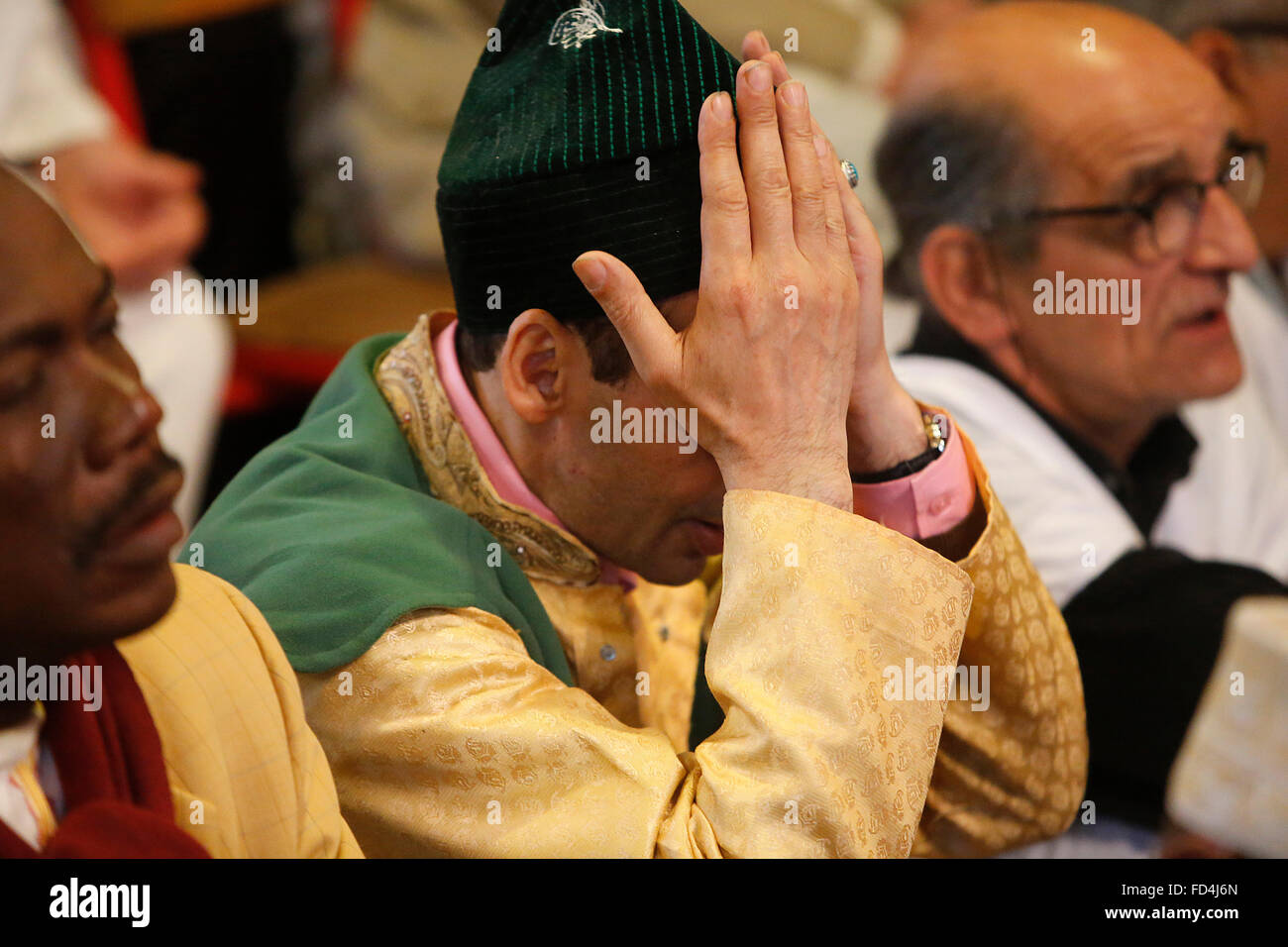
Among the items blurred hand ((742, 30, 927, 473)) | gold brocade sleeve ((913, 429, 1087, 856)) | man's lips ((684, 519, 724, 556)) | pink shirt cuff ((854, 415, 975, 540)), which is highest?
blurred hand ((742, 30, 927, 473))

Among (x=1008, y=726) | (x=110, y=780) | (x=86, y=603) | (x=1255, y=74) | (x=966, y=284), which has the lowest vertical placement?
(x=1008, y=726)

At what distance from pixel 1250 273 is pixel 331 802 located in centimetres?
226

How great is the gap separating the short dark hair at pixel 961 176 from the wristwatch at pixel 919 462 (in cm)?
64

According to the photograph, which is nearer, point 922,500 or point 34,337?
point 34,337

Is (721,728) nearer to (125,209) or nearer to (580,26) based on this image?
(580,26)

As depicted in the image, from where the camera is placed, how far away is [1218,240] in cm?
183

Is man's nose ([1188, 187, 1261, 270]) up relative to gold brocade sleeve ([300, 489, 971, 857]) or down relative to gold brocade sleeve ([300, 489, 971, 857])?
up

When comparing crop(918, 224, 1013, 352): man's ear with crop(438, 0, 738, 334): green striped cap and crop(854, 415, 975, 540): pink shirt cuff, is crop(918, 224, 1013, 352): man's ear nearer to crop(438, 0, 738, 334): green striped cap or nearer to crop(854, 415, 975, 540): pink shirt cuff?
crop(854, 415, 975, 540): pink shirt cuff

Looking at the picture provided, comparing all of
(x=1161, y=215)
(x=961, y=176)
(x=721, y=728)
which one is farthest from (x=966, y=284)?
(x=721, y=728)

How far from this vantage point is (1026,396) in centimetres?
181

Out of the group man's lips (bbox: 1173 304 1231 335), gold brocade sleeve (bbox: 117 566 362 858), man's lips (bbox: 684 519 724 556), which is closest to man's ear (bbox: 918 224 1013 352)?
man's lips (bbox: 1173 304 1231 335)

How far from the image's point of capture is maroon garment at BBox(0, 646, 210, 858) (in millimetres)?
872

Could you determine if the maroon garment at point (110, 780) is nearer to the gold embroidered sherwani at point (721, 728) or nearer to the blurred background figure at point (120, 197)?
the gold embroidered sherwani at point (721, 728)

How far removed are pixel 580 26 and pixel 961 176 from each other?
0.89m
